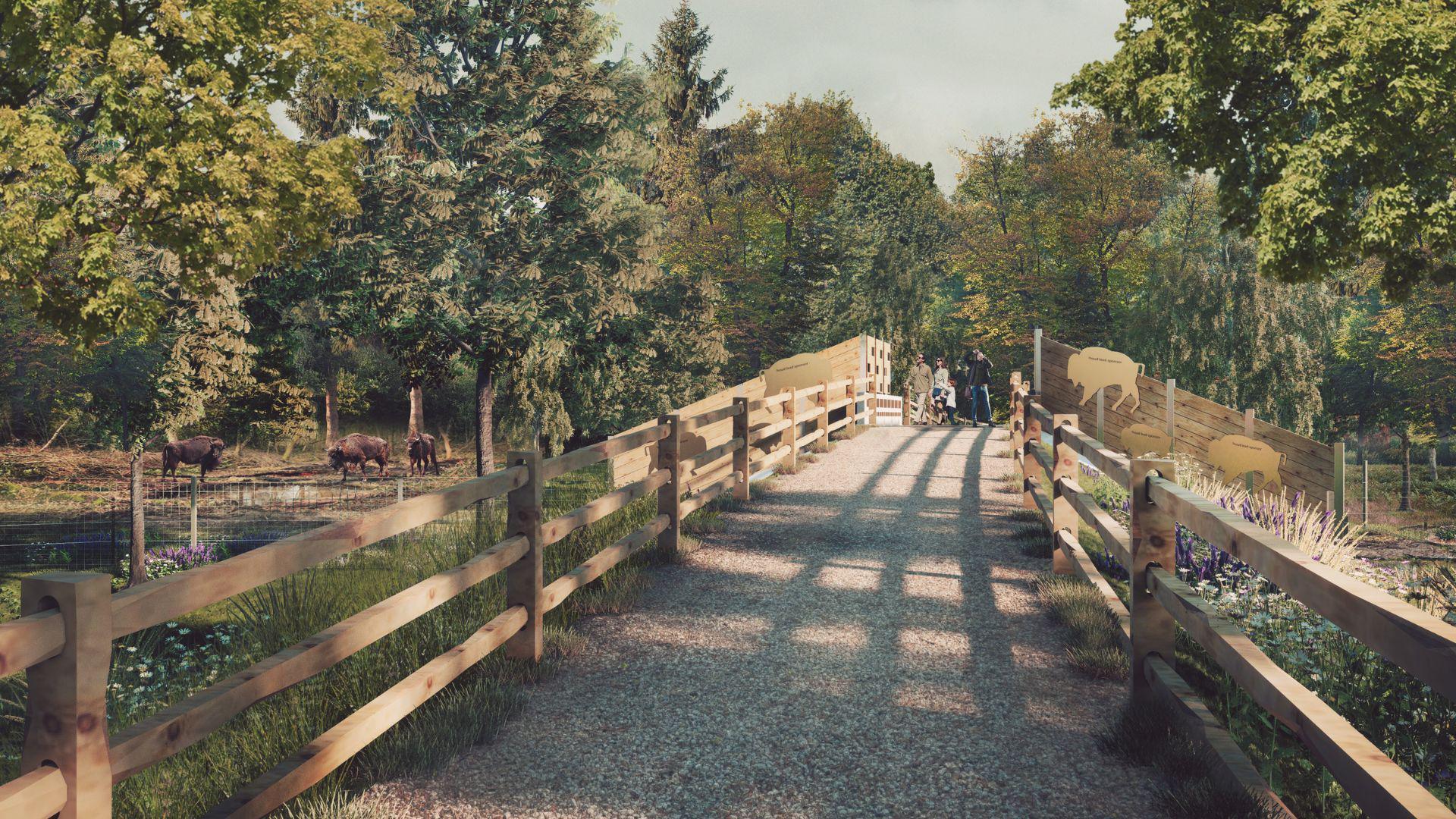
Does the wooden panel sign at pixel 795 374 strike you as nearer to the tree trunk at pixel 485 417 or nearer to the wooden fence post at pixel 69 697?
the tree trunk at pixel 485 417

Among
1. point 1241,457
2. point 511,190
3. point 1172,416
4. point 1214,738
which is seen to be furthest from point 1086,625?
point 511,190

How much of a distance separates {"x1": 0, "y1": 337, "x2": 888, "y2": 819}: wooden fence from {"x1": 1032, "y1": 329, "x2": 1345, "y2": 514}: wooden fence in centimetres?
1385

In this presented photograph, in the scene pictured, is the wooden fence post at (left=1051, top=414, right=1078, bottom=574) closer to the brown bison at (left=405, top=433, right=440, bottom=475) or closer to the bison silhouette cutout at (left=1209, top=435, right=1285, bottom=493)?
the bison silhouette cutout at (left=1209, top=435, right=1285, bottom=493)

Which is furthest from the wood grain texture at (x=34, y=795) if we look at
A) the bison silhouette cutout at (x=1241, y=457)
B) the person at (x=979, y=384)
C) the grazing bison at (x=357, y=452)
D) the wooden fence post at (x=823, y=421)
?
the grazing bison at (x=357, y=452)

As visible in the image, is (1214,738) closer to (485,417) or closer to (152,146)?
(152,146)

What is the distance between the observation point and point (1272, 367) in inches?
1298

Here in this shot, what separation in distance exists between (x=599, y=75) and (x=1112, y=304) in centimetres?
2895

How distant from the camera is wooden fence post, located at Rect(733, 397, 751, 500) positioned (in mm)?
11430

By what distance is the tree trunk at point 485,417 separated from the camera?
26438 mm

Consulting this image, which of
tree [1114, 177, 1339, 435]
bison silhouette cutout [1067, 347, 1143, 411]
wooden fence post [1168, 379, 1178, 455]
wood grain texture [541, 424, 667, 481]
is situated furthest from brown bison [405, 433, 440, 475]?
wood grain texture [541, 424, 667, 481]

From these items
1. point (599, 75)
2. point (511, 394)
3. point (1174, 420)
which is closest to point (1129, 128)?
point (1174, 420)

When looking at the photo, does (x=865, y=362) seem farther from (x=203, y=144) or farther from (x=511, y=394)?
(x=203, y=144)

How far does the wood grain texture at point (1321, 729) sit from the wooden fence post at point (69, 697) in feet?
10.5

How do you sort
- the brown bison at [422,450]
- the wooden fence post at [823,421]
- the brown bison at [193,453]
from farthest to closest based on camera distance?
the brown bison at [422,450]
the brown bison at [193,453]
the wooden fence post at [823,421]
